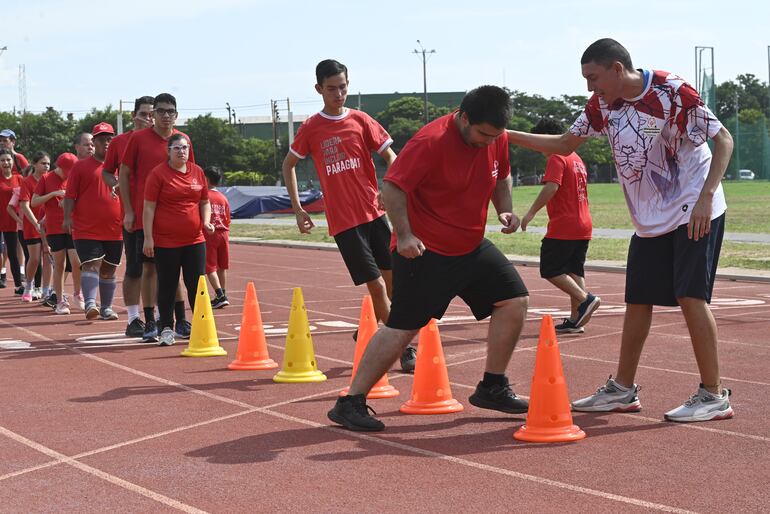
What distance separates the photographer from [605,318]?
495 inches

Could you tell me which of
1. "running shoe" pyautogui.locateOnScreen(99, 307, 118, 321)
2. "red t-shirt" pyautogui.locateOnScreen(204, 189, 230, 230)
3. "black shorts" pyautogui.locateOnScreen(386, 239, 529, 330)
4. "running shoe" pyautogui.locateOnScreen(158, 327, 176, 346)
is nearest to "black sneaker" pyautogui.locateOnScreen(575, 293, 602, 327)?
"running shoe" pyautogui.locateOnScreen(158, 327, 176, 346)

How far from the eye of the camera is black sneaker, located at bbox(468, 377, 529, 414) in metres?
7.00

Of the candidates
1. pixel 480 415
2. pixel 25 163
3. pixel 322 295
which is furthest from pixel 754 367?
pixel 25 163

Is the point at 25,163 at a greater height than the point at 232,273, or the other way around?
the point at 25,163

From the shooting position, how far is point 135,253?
11.5 m

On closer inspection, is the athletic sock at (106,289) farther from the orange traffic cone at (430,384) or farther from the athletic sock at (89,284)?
the orange traffic cone at (430,384)

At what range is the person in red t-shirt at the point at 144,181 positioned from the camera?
11.2 m

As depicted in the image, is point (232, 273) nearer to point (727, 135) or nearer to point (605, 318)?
point (605, 318)

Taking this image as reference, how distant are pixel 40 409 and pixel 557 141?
374 cm

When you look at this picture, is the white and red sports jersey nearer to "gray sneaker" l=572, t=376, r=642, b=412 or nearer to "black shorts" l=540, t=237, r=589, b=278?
"gray sneaker" l=572, t=376, r=642, b=412

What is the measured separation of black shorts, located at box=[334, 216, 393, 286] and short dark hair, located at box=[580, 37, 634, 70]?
103 inches

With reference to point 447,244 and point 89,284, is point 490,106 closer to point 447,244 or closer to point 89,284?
point 447,244

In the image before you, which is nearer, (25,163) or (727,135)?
(727,135)

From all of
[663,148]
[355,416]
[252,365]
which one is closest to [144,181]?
[252,365]
